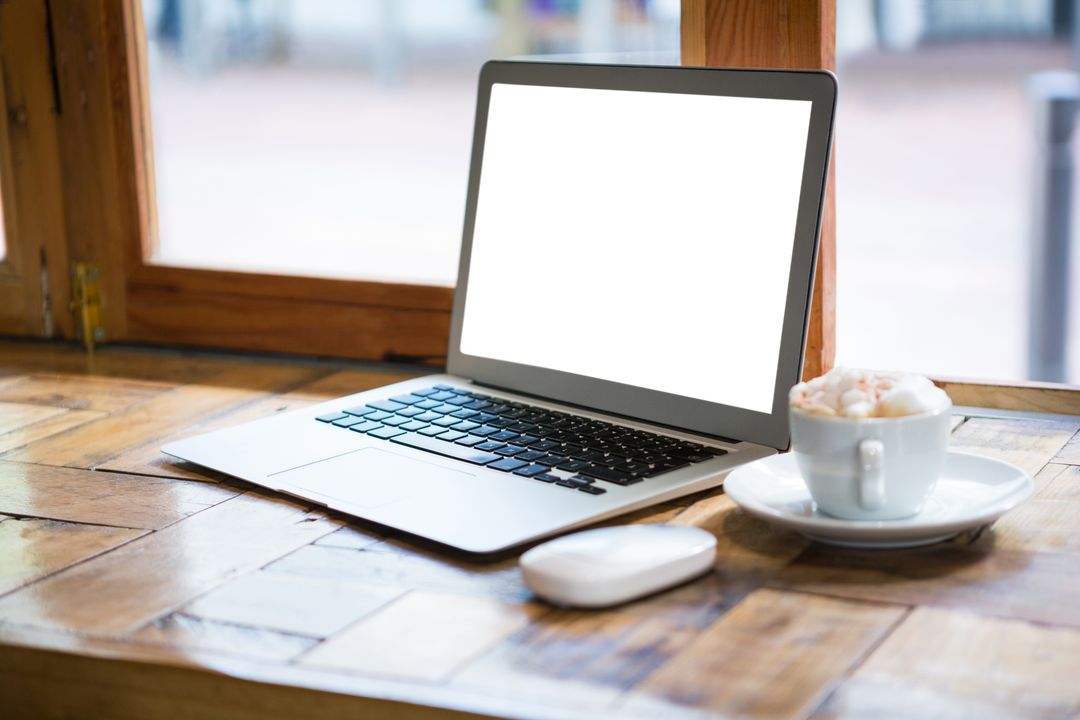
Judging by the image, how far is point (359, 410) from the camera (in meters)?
1.02

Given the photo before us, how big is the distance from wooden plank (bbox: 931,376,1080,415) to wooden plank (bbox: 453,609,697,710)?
0.62 m

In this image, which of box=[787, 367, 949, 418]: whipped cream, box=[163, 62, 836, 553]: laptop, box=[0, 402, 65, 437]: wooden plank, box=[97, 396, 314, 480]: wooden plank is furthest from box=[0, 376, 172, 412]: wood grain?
box=[787, 367, 949, 418]: whipped cream

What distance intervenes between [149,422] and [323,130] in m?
0.49

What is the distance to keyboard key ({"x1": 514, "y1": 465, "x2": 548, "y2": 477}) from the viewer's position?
0.84 m

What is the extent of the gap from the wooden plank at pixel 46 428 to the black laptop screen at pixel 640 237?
41 centimetres

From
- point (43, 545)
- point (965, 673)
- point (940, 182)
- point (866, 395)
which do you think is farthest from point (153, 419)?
point (940, 182)

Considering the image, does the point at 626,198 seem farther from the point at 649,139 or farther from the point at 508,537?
the point at 508,537

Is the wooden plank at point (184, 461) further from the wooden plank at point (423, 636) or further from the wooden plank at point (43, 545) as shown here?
the wooden plank at point (423, 636)

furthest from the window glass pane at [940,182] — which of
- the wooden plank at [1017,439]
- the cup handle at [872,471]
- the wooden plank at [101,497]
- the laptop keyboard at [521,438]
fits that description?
the wooden plank at [101,497]

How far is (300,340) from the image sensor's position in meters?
1.37

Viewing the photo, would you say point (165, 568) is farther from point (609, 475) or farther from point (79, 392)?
→ point (79, 392)

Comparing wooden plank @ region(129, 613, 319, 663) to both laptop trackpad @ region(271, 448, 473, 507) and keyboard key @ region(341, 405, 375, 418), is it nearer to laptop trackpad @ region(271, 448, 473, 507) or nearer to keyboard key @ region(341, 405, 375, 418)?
laptop trackpad @ region(271, 448, 473, 507)

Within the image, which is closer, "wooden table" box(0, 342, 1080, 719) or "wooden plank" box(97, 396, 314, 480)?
"wooden table" box(0, 342, 1080, 719)

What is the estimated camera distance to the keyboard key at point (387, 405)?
1.02 metres
